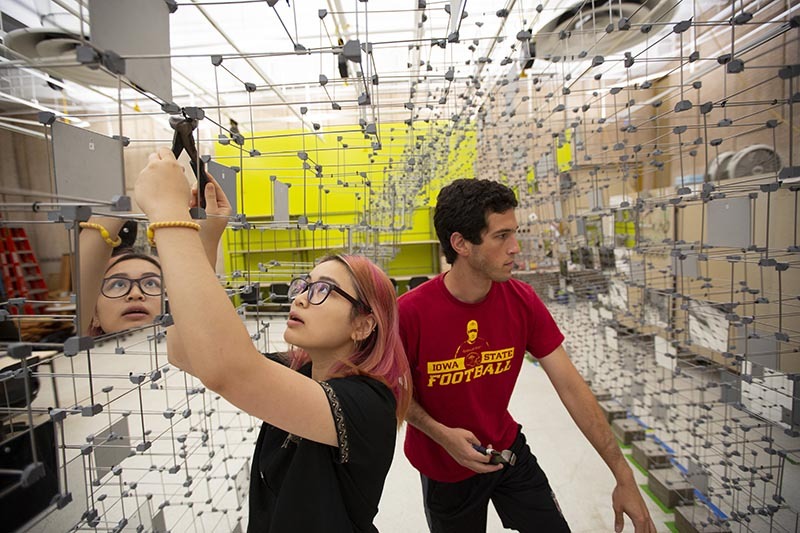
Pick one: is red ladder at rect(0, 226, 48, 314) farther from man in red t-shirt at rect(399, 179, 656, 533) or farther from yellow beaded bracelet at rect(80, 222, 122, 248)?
man in red t-shirt at rect(399, 179, 656, 533)

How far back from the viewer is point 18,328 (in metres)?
0.83

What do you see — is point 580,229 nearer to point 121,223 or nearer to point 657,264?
point 657,264

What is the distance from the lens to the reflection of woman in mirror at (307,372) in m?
0.57

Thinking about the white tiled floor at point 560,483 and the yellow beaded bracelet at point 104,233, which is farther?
the white tiled floor at point 560,483

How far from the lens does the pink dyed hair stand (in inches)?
32.1

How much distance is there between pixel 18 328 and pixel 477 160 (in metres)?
4.53

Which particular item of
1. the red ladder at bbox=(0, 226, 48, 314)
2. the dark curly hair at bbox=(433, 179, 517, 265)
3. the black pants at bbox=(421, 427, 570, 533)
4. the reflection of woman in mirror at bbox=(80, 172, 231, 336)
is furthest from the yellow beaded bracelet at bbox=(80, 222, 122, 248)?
the black pants at bbox=(421, 427, 570, 533)

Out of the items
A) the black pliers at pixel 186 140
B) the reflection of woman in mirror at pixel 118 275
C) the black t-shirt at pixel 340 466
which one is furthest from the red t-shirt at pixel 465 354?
the black pliers at pixel 186 140

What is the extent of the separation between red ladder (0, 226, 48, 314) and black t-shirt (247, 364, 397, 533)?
0.55 meters

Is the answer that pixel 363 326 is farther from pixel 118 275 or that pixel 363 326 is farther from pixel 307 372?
pixel 118 275

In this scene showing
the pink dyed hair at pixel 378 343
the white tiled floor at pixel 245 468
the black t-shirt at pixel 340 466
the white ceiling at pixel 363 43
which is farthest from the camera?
the white tiled floor at pixel 245 468

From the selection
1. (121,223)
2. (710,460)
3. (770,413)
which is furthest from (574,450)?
(121,223)

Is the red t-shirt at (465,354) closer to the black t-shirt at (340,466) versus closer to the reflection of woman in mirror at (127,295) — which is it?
the black t-shirt at (340,466)

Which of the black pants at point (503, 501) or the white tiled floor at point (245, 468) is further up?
the black pants at point (503, 501)
